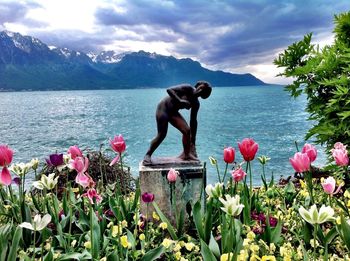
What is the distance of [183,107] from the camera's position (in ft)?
17.5

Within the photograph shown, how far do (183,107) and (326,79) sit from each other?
2795 mm

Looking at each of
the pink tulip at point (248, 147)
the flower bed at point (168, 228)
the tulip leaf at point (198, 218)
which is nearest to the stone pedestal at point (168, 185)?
the flower bed at point (168, 228)

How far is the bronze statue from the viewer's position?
527 cm

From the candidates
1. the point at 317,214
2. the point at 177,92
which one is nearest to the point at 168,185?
the point at 177,92

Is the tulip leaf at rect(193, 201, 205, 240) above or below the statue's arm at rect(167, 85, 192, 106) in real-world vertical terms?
below

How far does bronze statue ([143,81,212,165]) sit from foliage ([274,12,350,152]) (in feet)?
8.07

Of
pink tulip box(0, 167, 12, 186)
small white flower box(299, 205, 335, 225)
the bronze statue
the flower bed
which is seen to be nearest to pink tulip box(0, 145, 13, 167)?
the flower bed

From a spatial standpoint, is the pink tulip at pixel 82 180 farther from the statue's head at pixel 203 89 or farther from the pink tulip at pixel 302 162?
the statue's head at pixel 203 89

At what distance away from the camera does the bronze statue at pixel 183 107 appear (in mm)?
5270

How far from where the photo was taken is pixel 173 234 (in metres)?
4.62

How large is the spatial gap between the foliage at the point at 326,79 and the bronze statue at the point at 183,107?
246cm

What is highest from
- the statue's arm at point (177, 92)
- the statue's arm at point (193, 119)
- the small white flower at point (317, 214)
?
the statue's arm at point (177, 92)

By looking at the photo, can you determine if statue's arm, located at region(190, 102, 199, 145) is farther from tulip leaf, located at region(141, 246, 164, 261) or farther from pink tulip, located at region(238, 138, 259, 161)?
tulip leaf, located at region(141, 246, 164, 261)

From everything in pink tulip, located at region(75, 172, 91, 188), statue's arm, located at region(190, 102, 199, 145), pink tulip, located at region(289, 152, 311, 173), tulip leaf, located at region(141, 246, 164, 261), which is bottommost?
tulip leaf, located at region(141, 246, 164, 261)
